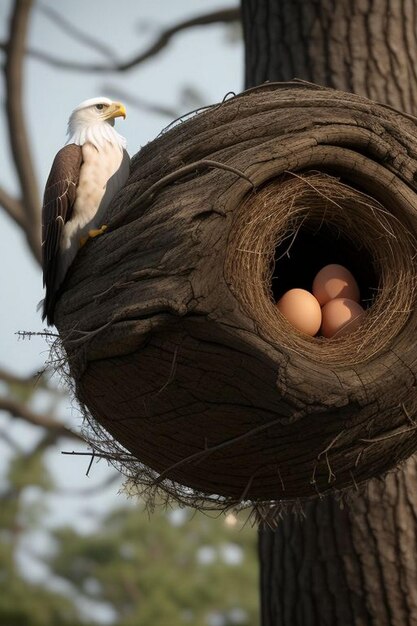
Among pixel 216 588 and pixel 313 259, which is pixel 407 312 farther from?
pixel 216 588

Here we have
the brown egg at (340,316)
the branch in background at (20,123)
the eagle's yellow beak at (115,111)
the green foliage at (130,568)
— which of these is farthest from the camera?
the green foliage at (130,568)

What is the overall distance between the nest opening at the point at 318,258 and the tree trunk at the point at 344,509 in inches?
22.9

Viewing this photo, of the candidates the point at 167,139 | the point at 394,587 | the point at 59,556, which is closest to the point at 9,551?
the point at 59,556

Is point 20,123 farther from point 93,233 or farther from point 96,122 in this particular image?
point 93,233

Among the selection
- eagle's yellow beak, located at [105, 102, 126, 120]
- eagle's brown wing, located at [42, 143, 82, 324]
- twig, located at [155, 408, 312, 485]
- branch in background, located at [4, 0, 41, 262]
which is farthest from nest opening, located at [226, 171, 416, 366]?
branch in background, located at [4, 0, 41, 262]

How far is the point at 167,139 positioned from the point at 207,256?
1.65 ft

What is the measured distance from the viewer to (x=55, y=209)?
240 cm

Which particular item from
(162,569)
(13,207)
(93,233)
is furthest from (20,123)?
(162,569)

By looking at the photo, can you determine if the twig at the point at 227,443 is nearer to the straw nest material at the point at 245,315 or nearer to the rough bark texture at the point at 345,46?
the straw nest material at the point at 245,315

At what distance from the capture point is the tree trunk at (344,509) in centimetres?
279

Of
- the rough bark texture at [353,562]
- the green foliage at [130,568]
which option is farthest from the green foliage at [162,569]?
the rough bark texture at [353,562]

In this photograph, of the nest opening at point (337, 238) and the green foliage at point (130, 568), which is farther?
the green foliage at point (130, 568)

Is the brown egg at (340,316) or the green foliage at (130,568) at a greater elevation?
the green foliage at (130,568)

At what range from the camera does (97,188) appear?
2396mm
